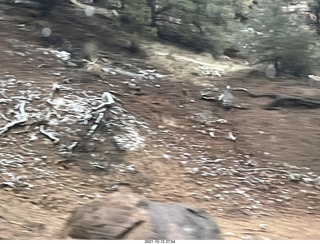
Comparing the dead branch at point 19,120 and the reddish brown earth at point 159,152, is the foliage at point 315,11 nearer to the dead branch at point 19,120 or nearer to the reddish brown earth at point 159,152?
the reddish brown earth at point 159,152

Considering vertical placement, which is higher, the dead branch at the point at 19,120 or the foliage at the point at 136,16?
the foliage at the point at 136,16

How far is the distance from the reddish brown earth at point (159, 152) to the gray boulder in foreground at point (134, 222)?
26.4 inches

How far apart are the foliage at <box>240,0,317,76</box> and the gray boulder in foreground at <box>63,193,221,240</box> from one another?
7.26 metres

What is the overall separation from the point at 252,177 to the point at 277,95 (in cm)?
298

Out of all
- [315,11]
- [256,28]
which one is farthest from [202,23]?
[315,11]

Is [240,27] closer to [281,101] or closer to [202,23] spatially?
[202,23]

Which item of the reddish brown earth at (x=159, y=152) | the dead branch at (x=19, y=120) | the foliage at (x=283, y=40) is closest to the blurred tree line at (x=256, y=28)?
the foliage at (x=283, y=40)

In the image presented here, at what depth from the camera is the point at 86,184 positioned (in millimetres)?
7043

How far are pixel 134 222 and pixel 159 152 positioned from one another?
3.84m

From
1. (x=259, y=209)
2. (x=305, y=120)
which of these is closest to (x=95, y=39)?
(x=305, y=120)

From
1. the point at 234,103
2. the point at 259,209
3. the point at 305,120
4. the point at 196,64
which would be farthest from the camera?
the point at 196,64

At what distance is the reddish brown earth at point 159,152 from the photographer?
6449 mm

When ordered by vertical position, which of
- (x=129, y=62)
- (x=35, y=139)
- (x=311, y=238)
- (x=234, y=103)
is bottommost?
(x=311, y=238)

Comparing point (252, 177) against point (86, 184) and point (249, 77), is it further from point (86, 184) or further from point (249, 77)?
point (249, 77)
